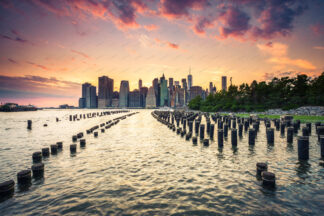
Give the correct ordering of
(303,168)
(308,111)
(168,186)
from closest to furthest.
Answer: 1. (168,186)
2. (303,168)
3. (308,111)

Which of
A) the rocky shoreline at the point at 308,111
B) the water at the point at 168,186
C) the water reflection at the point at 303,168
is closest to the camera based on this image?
the water at the point at 168,186

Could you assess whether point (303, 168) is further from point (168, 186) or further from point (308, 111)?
point (308, 111)

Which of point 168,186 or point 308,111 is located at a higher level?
point 308,111

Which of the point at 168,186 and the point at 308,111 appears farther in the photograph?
the point at 308,111

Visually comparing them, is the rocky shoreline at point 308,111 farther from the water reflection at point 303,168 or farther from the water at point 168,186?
the water reflection at point 303,168

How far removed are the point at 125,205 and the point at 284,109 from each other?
66179 millimetres

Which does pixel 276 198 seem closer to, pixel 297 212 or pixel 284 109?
pixel 297 212

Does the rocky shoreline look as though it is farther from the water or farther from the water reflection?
the water reflection

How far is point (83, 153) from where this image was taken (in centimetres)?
1365

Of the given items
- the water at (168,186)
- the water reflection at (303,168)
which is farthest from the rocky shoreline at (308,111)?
the water reflection at (303,168)

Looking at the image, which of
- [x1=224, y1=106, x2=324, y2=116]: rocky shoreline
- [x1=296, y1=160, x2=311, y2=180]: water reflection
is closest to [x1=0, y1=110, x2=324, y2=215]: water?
[x1=296, y1=160, x2=311, y2=180]: water reflection

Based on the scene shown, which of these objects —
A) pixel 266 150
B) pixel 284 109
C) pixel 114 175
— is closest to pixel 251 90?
pixel 284 109

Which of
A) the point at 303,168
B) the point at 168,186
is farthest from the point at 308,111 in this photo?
the point at 168,186

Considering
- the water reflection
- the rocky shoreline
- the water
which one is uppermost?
the rocky shoreline
